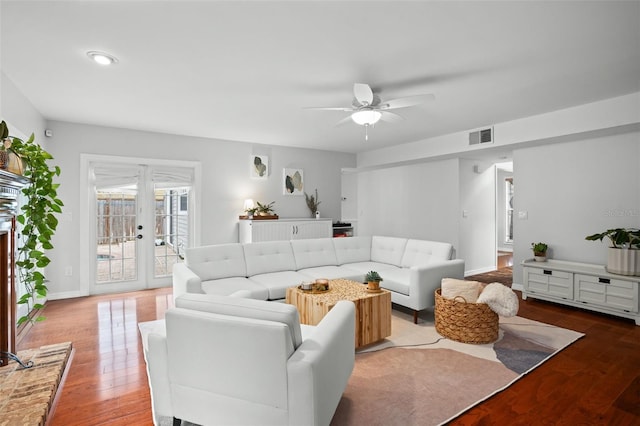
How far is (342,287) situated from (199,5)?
8.43 feet

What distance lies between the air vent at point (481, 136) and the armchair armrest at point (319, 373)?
13.2 ft

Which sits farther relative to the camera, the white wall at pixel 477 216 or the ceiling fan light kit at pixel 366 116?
the white wall at pixel 477 216

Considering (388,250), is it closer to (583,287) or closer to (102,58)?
(583,287)

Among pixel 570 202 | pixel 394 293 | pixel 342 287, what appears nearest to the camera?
pixel 342 287

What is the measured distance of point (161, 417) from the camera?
201 cm

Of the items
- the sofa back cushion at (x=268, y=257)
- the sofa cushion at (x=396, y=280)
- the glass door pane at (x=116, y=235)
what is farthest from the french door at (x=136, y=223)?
the sofa cushion at (x=396, y=280)

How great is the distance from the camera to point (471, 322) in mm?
3055

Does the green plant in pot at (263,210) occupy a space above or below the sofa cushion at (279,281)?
above

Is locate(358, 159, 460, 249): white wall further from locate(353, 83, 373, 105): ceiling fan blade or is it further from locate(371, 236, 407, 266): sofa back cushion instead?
locate(353, 83, 373, 105): ceiling fan blade

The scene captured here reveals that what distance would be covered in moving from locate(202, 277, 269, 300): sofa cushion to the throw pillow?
178cm

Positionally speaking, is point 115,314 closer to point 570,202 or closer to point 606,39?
point 606,39

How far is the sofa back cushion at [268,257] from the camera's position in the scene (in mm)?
4066

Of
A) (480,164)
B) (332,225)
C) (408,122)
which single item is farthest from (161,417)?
(480,164)

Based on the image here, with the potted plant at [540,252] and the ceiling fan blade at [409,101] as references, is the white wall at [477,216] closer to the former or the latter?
the potted plant at [540,252]
